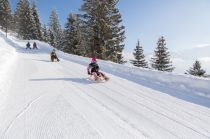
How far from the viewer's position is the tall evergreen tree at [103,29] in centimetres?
3703

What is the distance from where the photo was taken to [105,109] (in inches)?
352

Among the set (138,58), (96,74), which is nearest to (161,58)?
(138,58)

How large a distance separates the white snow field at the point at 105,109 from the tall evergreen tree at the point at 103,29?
903 inches

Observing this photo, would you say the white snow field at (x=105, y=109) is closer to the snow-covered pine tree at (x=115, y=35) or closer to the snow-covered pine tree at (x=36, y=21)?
the snow-covered pine tree at (x=115, y=35)

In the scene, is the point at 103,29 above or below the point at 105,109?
above

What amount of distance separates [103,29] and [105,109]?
28.9 meters

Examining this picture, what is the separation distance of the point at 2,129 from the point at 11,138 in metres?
0.73

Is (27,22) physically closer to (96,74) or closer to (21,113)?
(96,74)

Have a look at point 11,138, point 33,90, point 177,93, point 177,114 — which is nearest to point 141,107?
point 177,114

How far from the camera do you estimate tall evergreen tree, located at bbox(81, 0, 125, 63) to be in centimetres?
3703

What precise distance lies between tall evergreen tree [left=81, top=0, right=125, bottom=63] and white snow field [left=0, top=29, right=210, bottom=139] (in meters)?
22.9

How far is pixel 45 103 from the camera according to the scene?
9648mm

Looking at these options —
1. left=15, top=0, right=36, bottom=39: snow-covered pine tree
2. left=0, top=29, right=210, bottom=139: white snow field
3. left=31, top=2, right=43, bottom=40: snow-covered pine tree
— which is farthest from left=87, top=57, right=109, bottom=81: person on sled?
left=31, top=2, right=43, bottom=40: snow-covered pine tree

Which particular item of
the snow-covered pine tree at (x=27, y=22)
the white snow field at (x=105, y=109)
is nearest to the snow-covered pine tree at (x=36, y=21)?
Result: the snow-covered pine tree at (x=27, y=22)
